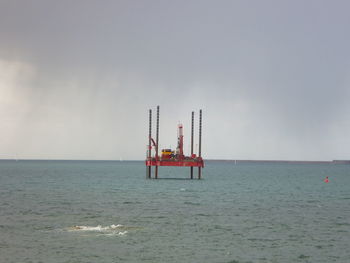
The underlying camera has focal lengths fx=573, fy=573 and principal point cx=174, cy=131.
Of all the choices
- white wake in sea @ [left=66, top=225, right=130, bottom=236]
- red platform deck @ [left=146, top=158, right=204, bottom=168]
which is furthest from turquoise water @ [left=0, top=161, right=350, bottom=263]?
red platform deck @ [left=146, top=158, right=204, bottom=168]

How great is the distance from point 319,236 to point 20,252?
77.3 feet

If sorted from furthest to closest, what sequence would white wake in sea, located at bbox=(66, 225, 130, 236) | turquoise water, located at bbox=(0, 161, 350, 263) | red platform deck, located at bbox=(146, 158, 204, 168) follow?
red platform deck, located at bbox=(146, 158, 204, 168) → white wake in sea, located at bbox=(66, 225, 130, 236) → turquoise water, located at bbox=(0, 161, 350, 263)

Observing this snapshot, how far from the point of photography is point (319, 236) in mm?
46531

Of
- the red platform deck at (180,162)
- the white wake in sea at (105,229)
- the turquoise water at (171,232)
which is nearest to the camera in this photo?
the turquoise water at (171,232)

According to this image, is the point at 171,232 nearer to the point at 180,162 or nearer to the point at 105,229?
the point at 105,229

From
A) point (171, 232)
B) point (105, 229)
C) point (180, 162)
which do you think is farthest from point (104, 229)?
point (180, 162)

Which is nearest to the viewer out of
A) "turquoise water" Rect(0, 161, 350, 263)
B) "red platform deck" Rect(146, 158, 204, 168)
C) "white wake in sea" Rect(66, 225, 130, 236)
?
"turquoise water" Rect(0, 161, 350, 263)

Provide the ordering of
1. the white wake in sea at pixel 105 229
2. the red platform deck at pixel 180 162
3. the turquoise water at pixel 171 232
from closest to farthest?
the turquoise water at pixel 171 232
the white wake in sea at pixel 105 229
the red platform deck at pixel 180 162

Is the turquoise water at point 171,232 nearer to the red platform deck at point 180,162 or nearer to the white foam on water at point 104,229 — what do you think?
the white foam on water at point 104,229

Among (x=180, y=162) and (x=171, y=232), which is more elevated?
(x=180, y=162)

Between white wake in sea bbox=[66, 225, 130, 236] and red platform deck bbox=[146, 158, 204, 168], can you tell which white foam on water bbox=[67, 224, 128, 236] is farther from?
red platform deck bbox=[146, 158, 204, 168]

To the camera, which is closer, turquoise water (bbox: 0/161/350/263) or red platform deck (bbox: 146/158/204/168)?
turquoise water (bbox: 0/161/350/263)

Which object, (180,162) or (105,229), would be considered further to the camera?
(180,162)

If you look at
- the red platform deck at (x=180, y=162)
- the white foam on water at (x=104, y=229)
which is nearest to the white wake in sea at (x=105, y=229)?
the white foam on water at (x=104, y=229)
